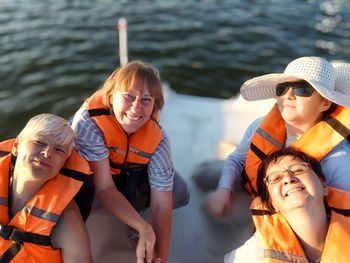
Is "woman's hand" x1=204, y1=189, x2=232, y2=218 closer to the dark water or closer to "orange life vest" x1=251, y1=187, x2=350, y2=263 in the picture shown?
"orange life vest" x1=251, y1=187, x2=350, y2=263

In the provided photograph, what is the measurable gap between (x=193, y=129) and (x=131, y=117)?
1443 mm

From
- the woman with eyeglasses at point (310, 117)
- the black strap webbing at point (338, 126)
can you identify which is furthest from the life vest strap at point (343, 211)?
the black strap webbing at point (338, 126)

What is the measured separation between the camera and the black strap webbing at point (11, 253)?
147 cm

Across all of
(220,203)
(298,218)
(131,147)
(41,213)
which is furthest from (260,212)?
(41,213)

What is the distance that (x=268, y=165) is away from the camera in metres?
1.84

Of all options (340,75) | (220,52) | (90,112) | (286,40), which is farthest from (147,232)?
(286,40)

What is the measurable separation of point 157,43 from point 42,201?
4.29m

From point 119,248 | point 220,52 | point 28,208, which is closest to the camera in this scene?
point 28,208

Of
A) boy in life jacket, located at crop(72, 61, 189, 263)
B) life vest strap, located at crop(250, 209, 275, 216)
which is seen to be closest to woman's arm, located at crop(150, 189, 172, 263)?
boy in life jacket, located at crop(72, 61, 189, 263)

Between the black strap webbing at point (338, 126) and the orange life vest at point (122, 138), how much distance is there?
0.97 meters

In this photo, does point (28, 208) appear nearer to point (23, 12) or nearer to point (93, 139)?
point (93, 139)

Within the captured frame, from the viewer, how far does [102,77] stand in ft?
15.3

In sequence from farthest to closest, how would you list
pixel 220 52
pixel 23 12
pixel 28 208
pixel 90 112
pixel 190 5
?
pixel 190 5 → pixel 23 12 → pixel 220 52 → pixel 90 112 → pixel 28 208

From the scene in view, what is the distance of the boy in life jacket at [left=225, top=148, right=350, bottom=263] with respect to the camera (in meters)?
1.57
